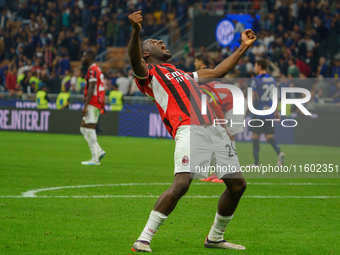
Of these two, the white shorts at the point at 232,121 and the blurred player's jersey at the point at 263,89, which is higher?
the blurred player's jersey at the point at 263,89

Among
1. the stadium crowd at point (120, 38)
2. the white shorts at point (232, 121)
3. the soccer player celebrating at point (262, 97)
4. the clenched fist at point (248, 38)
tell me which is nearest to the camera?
the clenched fist at point (248, 38)

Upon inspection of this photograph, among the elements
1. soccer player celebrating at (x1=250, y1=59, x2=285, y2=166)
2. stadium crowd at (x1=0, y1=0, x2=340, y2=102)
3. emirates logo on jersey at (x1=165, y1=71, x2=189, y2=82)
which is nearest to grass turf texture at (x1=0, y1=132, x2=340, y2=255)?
soccer player celebrating at (x1=250, y1=59, x2=285, y2=166)

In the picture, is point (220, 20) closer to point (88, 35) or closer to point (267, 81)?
point (88, 35)

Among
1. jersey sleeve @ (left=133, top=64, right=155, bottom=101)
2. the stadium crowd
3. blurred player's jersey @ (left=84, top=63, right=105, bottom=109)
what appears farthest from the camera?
the stadium crowd

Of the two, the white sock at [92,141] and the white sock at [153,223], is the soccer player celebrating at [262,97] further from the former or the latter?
the white sock at [153,223]

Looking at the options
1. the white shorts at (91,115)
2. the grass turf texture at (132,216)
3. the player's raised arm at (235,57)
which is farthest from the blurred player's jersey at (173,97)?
the white shorts at (91,115)

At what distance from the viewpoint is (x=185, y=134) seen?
20.2ft

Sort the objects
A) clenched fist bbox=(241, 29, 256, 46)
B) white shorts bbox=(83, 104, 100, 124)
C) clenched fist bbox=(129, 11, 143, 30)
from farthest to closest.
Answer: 1. white shorts bbox=(83, 104, 100, 124)
2. clenched fist bbox=(241, 29, 256, 46)
3. clenched fist bbox=(129, 11, 143, 30)

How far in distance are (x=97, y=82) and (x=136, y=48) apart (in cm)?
882

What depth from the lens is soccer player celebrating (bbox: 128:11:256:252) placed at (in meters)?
6.04

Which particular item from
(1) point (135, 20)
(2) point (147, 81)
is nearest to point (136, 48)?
(1) point (135, 20)

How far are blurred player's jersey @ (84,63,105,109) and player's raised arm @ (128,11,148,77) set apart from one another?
27.7 feet

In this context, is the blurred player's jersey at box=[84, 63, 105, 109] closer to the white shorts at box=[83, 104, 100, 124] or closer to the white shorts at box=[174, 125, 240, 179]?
the white shorts at box=[83, 104, 100, 124]

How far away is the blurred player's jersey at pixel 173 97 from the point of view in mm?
6254
